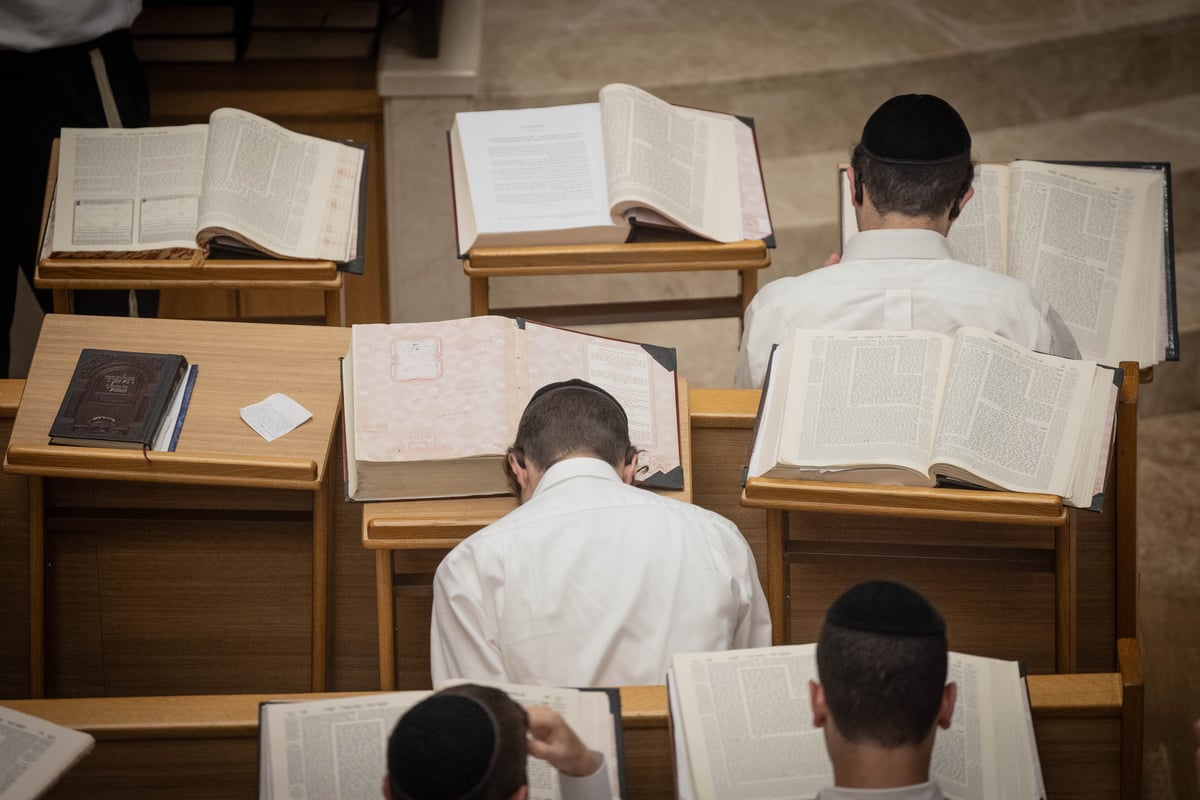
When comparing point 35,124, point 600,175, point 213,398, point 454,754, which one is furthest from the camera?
point 35,124

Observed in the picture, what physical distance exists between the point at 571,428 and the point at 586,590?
295mm

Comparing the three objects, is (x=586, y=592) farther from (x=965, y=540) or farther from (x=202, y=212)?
(x=202, y=212)

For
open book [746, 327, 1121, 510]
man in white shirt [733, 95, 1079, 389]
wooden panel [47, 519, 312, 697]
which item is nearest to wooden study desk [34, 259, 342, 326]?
wooden panel [47, 519, 312, 697]

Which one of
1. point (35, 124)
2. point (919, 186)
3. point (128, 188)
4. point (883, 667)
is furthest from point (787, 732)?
point (35, 124)

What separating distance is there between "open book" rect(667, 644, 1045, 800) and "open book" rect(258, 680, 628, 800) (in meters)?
0.11

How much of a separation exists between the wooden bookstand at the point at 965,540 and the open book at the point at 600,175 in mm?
806

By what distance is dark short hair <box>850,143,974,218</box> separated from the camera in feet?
9.35

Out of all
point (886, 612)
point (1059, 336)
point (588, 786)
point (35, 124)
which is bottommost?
point (588, 786)

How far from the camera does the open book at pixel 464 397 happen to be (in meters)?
2.47

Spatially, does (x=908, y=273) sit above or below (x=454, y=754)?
above

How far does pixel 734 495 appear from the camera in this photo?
2781mm

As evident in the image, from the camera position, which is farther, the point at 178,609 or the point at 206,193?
the point at 206,193

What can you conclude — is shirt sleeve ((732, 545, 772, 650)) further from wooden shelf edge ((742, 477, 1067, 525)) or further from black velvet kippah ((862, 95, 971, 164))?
black velvet kippah ((862, 95, 971, 164))

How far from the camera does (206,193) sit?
307 cm
